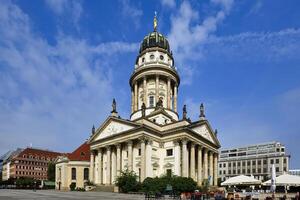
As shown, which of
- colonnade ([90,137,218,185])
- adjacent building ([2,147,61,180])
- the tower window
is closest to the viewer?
colonnade ([90,137,218,185])

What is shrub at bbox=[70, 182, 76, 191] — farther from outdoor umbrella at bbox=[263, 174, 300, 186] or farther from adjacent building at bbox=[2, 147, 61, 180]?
adjacent building at bbox=[2, 147, 61, 180]

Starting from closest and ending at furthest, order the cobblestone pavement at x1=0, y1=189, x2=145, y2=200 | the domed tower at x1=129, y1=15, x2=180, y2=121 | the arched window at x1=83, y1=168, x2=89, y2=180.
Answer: the cobblestone pavement at x1=0, y1=189, x2=145, y2=200 → the domed tower at x1=129, y1=15, x2=180, y2=121 → the arched window at x1=83, y1=168, x2=89, y2=180

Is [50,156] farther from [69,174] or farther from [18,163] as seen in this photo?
[69,174]

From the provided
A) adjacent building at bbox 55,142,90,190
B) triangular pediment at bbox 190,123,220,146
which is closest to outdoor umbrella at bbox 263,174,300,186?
triangular pediment at bbox 190,123,220,146

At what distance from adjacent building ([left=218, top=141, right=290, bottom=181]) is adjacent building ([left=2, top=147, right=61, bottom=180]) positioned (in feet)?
246

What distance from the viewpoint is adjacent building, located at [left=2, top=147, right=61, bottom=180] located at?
130 m

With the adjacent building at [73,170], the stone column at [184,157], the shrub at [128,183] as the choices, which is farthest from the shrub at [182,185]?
the adjacent building at [73,170]

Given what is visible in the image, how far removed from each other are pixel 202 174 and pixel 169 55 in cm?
2822

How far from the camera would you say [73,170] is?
81.6m

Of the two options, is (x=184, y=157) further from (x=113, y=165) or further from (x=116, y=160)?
(x=113, y=165)

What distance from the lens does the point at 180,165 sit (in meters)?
60.1

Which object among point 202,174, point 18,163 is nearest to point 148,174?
point 202,174

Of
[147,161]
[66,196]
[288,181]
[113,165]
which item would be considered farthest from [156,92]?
[288,181]

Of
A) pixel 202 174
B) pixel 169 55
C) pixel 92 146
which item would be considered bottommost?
pixel 202 174
